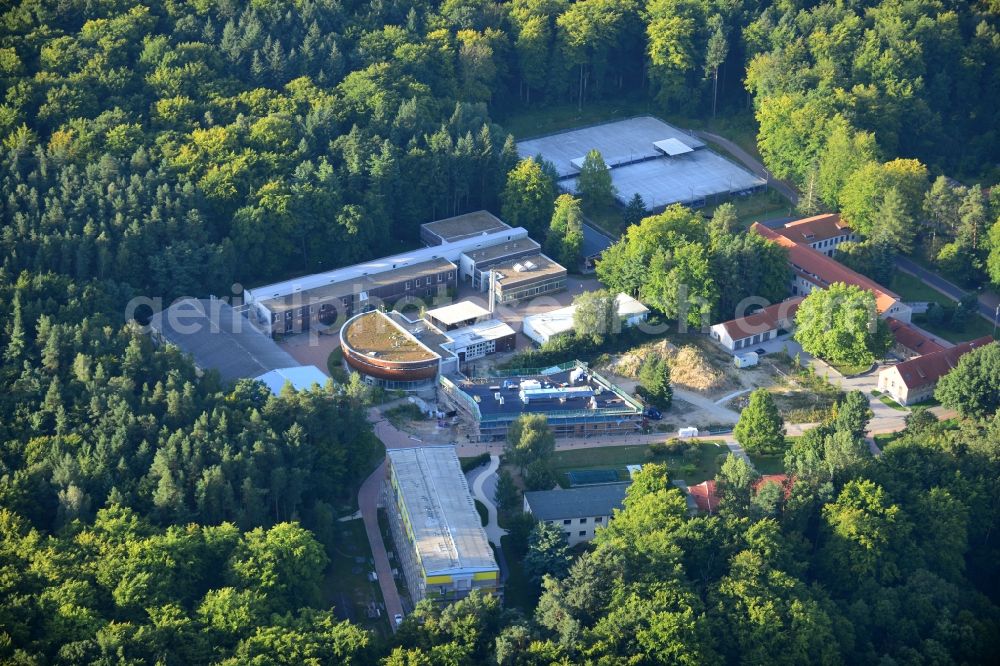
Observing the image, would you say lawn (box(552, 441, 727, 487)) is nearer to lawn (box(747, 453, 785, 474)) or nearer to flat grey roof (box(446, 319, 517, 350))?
lawn (box(747, 453, 785, 474))

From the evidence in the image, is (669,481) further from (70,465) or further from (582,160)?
(582,160)

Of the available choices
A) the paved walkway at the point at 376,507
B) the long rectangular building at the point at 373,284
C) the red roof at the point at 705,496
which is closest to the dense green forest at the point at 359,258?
the paved walkway at the point at 376,507

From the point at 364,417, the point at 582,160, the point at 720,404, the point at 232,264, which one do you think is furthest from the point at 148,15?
the point at 720,404

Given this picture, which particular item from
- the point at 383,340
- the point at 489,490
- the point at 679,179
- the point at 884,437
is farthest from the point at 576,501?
the point at 679,179

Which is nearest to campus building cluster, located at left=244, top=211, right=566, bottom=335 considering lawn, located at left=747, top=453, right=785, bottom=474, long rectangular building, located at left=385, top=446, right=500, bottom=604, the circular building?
the circular building

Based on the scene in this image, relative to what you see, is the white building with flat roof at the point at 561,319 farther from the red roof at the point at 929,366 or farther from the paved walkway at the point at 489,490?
the red roof at the point at 929,366

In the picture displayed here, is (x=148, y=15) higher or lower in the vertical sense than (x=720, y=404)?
higher
